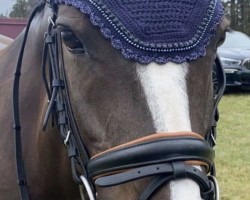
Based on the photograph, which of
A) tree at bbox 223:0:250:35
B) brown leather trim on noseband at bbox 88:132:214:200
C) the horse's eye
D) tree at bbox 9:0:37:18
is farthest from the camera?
tree at bbox 223:0:250:35

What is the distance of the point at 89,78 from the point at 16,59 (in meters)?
0.98

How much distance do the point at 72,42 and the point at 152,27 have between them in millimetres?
278

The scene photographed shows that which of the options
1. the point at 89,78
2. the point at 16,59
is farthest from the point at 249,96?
the point at 89,78

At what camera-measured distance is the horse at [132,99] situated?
1.52 metres

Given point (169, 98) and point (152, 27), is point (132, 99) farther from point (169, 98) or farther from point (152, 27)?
point (152, 27)

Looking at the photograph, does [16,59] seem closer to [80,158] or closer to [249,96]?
[80,158]

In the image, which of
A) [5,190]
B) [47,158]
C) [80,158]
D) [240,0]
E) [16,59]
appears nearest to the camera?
[80,158]

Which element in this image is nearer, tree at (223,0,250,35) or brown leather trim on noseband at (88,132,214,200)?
brown leather trim on noseband at (88,132,214,200)

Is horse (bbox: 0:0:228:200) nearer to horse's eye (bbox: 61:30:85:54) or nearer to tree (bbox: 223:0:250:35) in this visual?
horse's eye (bbox: 61:30:85:54)

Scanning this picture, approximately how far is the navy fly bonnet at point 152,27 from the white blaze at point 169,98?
35 millimetres

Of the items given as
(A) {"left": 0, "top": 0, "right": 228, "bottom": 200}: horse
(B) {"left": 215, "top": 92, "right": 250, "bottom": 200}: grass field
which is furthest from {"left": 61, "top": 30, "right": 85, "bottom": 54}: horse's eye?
(B) {"left": 215, "top": 92, "right": 250, "bottom": 200}: grass field

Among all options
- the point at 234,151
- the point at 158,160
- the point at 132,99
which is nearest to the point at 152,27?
the point at 132,99

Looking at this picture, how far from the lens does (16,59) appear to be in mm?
2582

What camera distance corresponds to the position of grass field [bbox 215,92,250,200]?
5.59 m
